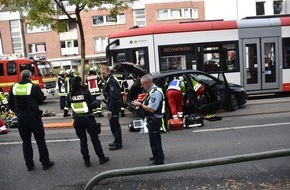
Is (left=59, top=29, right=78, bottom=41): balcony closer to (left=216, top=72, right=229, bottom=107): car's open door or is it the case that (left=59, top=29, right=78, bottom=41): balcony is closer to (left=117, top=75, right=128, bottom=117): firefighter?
(left=117, top=75, right=128, bottom=117): firefighter

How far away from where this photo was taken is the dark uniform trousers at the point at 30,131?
5.80 meters

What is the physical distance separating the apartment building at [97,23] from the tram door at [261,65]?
75.1 ft

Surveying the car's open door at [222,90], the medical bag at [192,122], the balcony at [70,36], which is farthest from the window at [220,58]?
the balcony at [70,36]

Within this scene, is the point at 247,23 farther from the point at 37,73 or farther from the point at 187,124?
the point at 37,73

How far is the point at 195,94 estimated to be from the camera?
9461 millimetres

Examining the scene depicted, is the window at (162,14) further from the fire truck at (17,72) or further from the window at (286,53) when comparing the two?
the window at (286,53)

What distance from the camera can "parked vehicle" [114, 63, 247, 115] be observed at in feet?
30.8

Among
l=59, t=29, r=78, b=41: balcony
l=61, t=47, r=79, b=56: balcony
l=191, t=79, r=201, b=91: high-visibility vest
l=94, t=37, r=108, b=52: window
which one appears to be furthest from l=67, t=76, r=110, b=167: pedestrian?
l=61, t=47, r=79, b=56: balcony

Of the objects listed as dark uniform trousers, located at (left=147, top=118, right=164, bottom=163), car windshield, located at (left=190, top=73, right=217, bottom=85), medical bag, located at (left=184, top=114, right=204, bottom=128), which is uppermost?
car windshield, located at (left=190, top=73, right=217, bottom=85)

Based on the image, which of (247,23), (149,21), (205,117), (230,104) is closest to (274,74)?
(247,23)

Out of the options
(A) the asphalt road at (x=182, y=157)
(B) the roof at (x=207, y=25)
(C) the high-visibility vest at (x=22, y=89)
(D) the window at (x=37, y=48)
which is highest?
(D) the window at (x=37, y=48)

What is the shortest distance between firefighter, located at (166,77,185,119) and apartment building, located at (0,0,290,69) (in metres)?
28.2

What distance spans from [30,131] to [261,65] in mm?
9996

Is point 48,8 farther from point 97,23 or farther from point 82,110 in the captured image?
point 97,23
